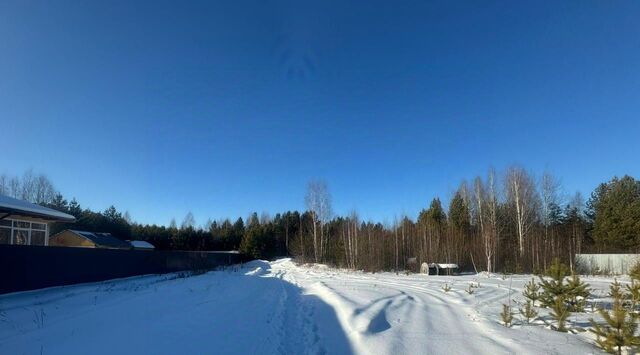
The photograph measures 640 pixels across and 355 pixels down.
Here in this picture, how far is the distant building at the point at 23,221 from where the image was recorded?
17391mm

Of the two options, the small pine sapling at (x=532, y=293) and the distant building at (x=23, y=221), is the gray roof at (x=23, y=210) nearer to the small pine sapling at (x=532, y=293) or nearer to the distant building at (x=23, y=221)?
the distant building at (x=23, y=221)

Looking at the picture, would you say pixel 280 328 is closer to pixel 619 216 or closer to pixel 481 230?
pixel 481 230

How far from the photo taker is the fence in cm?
3025

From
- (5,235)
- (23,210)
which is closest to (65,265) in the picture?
(23,210)

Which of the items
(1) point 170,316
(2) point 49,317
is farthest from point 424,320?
(2) point 49,317

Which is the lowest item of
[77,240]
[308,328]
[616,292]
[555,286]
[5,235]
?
[308,328]

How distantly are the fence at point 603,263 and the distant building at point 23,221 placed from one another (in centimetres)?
3397

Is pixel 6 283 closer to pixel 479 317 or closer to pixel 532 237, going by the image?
pixel 479 317

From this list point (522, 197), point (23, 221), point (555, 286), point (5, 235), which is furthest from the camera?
point (522, 197)

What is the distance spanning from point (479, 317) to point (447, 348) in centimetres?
281

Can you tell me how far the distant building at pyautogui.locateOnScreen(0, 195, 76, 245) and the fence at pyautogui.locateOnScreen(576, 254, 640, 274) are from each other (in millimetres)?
33971

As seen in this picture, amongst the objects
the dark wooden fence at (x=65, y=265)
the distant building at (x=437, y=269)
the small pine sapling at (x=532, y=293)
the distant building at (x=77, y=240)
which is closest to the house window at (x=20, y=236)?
the dark wooden fence at (x=65, y=265)

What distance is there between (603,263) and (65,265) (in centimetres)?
3509

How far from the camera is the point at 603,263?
31438mm
